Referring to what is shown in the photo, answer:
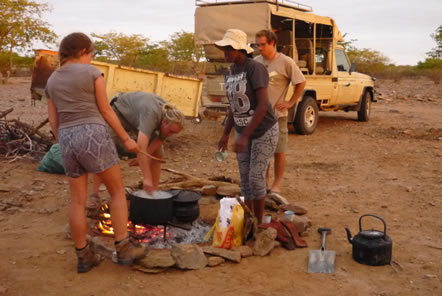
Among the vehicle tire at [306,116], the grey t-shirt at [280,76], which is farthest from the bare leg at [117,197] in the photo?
the vehicle tire at [306,116]

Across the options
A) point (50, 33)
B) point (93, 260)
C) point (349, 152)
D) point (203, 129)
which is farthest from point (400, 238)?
point (50, 33)

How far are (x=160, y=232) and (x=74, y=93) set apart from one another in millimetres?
1782

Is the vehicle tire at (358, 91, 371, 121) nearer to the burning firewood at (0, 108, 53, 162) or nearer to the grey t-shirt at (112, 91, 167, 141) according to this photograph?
the burning firewood at (0, 108, 53, 162)

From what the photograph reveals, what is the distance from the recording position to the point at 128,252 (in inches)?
141

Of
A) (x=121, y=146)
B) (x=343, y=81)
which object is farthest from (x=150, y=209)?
(x=343, y=81)

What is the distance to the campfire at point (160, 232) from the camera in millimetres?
4285

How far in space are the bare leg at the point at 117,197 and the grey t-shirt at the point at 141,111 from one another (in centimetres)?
74

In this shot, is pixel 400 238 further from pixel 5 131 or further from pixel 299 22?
pixel 299 22

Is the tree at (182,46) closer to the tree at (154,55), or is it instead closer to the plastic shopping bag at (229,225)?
the tree at (154,55)

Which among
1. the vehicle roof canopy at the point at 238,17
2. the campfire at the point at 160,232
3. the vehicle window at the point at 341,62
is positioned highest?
the vehicle roof canopy at the point at 238,17

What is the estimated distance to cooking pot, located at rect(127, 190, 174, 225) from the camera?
157 inches

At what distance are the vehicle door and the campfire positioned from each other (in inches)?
296

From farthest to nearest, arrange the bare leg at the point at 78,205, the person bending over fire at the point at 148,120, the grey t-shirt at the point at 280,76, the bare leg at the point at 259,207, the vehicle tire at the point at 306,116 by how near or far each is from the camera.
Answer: the vehicle tire at the point at 306,116 → the grey t-shirt at the point at 280,76 → the bare leg at the point at 259,207 → the person bending over fire at the point at 148,120 → the bare leg at the point at 78,205

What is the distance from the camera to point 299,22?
11.0 m
